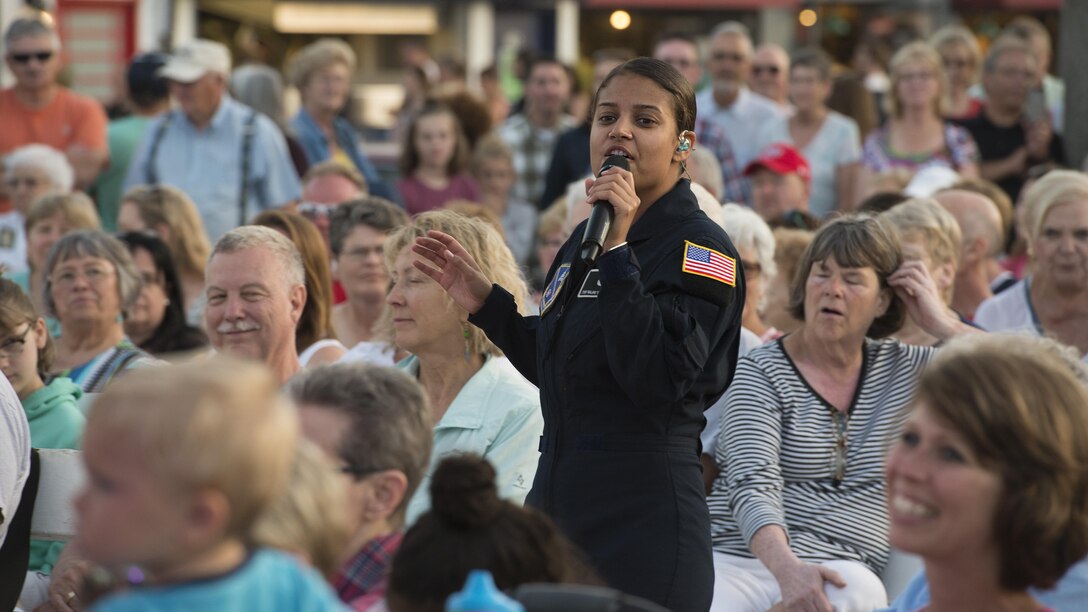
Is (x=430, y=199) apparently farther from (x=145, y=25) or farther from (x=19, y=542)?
(x=145, y=25)

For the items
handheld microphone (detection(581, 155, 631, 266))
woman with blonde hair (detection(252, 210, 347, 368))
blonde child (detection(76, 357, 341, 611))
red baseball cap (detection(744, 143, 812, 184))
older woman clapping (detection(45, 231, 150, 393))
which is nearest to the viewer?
blonde child (detection(76, 357, 341, 611))

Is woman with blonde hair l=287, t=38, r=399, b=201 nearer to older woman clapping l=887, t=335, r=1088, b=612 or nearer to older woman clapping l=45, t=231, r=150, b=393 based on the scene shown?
older woman clapping l=45, t=231, r=150, b=393

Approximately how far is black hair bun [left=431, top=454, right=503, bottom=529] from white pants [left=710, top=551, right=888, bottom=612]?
198 cm

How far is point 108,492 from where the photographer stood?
1.92 metres

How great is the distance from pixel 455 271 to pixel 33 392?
1749mm

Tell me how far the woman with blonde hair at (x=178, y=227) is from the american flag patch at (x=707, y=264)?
4270 millimetres

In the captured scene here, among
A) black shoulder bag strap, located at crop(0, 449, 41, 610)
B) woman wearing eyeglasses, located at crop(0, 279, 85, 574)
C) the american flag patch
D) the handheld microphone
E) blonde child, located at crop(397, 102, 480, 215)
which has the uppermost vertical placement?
blonde child, located at crop(397, 102, 480, 215)

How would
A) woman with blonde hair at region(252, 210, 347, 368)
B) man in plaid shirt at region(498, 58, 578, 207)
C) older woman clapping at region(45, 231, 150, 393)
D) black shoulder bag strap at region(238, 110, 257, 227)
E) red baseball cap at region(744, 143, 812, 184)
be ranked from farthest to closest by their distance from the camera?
1. man in plaid shirt at region(498, 58, 578, 207)
2. black shoulder bag strap at region(238, 110, 257, 227)
3. red baseball cap at region(744, 143, 812, 184)
4. older woman clapping at region(45, 231, 150, 393)
5. woman with blonde hair at region(252, 210, 347, 368)

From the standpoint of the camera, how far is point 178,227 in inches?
285

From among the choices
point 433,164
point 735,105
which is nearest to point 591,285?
point 433,164

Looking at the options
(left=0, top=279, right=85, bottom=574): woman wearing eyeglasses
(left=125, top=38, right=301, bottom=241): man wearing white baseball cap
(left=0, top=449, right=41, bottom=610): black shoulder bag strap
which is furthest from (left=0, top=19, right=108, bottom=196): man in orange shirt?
(left=0, top=449, right=41, bottom=610): black shoulder bag strap

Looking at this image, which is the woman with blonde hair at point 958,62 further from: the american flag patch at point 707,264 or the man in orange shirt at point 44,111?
the american flag patch at point 707,264

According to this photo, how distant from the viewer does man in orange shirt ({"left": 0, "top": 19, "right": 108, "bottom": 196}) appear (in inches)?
361

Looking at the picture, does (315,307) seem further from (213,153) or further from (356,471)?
(213,153)
